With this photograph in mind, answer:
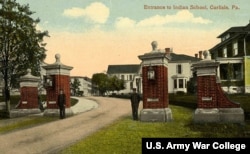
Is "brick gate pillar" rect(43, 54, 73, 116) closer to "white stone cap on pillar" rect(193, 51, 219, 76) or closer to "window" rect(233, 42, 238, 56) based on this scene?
"white stone cap on pillar" rect(193, 51, 219, 76)

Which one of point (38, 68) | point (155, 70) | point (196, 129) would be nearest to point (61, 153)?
point (196, 129)

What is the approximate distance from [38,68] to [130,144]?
14.8 metres

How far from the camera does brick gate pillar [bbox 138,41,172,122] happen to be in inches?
497

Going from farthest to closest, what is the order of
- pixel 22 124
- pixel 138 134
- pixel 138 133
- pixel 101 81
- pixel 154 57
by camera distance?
1. pixel 101 81
2. pixel 22 124
3. pixel 154 57
4. pixel 138 133
5. pixel 138 134

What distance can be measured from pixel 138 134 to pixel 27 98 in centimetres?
911

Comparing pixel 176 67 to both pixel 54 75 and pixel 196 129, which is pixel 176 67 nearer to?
pixel 54 75

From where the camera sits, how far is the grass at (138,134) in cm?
860

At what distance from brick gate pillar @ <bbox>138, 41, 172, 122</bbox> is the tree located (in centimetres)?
943

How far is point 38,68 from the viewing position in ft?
73.4

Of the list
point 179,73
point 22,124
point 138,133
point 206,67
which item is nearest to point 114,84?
point 179,73

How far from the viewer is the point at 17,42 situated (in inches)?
816

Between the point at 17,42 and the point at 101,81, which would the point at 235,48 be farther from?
the point at 101,81

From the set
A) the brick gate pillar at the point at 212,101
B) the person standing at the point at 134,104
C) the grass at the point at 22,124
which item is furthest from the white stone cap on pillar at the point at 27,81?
the brick gate pillar at the point at 212,101

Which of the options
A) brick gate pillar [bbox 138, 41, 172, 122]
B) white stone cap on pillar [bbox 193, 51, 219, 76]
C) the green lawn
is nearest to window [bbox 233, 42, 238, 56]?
the green lawn
